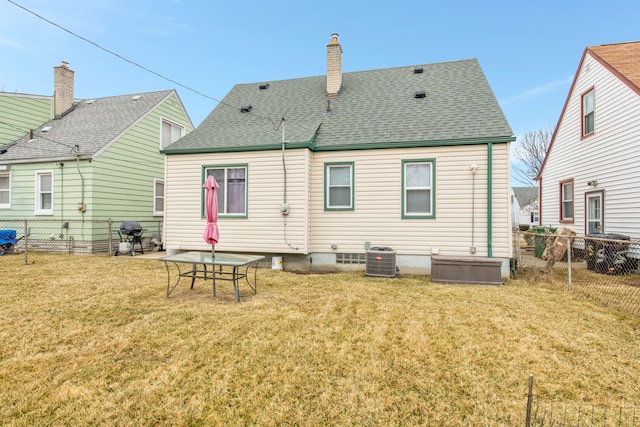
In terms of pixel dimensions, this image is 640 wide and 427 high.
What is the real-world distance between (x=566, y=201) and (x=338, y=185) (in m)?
10.2

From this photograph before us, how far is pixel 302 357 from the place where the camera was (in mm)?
3445

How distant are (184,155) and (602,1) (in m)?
16.4

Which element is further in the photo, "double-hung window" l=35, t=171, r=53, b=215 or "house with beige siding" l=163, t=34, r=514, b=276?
"double-hung window" l=35, t=171, r=53, b=215

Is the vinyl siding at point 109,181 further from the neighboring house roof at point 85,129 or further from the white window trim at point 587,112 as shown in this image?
the white window trim at point 587,112

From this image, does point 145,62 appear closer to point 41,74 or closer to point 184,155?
point 184,155

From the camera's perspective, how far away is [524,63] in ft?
60.2

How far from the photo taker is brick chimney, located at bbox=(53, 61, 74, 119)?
46.7 feet

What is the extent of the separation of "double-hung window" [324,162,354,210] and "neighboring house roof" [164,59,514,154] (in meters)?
0.58

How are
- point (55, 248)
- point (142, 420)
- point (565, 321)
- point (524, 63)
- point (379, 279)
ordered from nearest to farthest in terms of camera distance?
1. point (142, 420)
2. point (565, 321)
3. point (379, 279)
4. point (55, 248)
5. point (524, 63)

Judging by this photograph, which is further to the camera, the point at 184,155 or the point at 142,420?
the point at 184,155

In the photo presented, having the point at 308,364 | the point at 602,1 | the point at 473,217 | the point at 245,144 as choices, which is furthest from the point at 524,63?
the point at 308,364

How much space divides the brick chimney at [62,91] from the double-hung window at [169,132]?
4.57m

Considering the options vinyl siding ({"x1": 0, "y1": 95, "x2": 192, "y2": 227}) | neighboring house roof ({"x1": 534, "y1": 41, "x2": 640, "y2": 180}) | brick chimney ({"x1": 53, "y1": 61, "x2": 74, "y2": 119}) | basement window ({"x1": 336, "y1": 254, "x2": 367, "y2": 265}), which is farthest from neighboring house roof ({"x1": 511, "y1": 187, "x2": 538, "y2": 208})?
brick chimney ({"x1": 53, "y1": 61, "x2": 74, "y2": 119})

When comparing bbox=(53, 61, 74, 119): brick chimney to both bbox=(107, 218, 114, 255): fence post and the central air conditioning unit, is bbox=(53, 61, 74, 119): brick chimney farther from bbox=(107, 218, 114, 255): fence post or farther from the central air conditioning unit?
the central air conditioning unit
